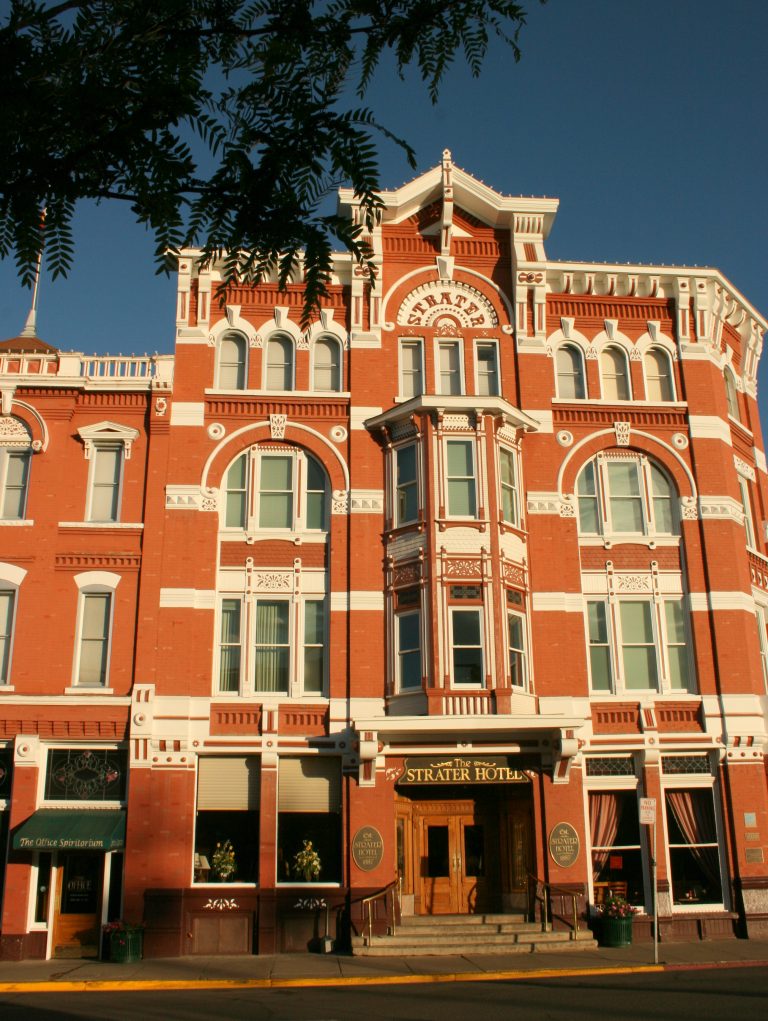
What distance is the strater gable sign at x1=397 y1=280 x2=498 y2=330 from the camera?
27734 millimetres

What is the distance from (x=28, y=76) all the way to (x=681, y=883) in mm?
23407

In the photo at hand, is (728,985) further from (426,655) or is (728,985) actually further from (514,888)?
(426,655)

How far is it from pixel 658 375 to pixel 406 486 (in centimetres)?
792

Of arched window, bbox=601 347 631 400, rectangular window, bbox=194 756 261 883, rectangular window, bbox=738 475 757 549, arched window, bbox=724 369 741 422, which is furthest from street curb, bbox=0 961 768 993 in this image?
arched window, bbox=724 369 741 422

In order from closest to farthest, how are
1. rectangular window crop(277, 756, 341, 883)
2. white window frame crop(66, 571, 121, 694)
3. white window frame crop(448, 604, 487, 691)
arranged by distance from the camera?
rectangular window crop(277, 756, 341, 883) < white window frame crop(448, 604, 487, 691) < white window frame crop(66, 571, 121, 694)

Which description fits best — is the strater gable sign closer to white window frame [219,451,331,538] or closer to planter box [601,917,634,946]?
white window frame [219,451,331,538]

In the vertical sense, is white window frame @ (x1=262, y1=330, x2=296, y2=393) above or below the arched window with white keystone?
above

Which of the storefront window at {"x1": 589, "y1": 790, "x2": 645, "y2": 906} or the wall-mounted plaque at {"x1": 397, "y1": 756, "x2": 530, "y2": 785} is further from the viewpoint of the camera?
the storefront window at {"x1": 589, "y1": 790, "x2": 645, "y2": 906}

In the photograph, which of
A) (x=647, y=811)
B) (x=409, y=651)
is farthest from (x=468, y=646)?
(x=647, y=811)

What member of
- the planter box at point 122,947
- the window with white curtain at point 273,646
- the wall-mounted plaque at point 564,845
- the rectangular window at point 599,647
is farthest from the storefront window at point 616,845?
the planter box at point 122,947

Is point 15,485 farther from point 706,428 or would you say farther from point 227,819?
point 706,428

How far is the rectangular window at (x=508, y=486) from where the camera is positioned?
25.9 metres

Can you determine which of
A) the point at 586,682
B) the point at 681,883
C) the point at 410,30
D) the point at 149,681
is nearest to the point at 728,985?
the point at 681,883

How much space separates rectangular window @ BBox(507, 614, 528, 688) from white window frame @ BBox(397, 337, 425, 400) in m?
6.44
